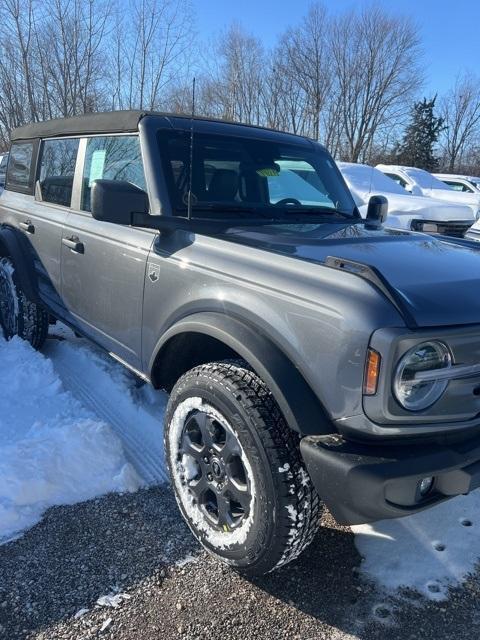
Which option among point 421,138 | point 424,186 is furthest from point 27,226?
point 421,138

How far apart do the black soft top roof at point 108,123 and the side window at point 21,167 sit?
0.21 meters

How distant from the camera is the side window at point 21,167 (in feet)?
15.5

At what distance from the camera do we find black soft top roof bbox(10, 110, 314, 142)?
10.5ft

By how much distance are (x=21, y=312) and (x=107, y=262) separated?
74.2 inches

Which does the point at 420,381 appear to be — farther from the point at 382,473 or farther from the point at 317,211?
the point at 317,211

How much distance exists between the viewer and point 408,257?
94.3 inches

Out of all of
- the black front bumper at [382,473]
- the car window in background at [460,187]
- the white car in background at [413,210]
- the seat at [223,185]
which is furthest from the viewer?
the car window in background at [460,187]

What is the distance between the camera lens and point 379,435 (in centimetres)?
186

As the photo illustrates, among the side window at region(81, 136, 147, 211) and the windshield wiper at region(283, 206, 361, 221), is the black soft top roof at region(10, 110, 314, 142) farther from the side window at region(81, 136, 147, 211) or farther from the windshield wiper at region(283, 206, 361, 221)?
the windshield wiper at region(283, 206, 361, 221)

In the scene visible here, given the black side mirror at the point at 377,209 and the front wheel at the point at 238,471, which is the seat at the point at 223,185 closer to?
the front wheel at the point at 238,471

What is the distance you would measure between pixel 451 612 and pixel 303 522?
748 millimetres

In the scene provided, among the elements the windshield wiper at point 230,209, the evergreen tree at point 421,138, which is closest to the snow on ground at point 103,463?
the windshield wiper at point 230,209

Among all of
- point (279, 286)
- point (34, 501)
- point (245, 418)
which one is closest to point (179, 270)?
point (279, 286)

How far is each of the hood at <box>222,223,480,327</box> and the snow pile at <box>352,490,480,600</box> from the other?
1.20 metres
